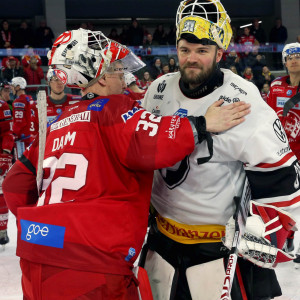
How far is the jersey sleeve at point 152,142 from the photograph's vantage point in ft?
6.10

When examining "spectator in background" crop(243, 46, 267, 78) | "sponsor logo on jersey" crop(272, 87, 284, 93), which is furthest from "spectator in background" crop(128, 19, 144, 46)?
"sponsor logo on jersey" crop(272, 87, 284, 93)

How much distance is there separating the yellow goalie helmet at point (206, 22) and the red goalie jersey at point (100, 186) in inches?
15.7

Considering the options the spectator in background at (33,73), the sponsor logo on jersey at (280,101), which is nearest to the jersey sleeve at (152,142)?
the sponsor logo on jersey at (280,101)

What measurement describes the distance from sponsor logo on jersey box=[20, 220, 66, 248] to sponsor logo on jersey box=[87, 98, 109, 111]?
0.44 m

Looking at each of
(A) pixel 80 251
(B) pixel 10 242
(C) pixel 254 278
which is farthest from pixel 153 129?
(B) pixel 10 242

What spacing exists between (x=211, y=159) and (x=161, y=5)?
1762cm

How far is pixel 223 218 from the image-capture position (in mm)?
2162

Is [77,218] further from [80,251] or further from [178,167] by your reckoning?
[178,167]

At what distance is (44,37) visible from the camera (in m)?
15.4

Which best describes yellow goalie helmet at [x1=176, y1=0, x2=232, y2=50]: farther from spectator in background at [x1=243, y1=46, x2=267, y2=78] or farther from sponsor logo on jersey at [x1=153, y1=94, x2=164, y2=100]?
spectator in background at [x1=243, y1=46, x2=267, y2=78]

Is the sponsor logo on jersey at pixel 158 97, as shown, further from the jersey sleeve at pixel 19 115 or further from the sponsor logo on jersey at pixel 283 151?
the jersey sleeve at pixel 19 115

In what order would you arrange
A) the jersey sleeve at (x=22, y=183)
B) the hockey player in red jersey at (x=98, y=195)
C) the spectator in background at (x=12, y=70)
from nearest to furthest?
the hockey player in red jersey at (x=98, y=195) < the jersey sleeve at (x=22, y=183) < the spectator in background at (x=12, y=70)

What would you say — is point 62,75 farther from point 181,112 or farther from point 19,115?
point 19,115

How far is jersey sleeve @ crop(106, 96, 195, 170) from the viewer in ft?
6.10
